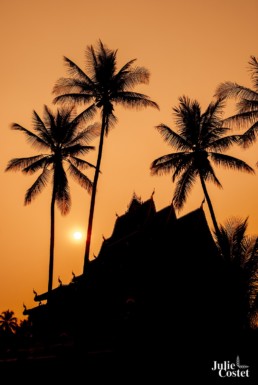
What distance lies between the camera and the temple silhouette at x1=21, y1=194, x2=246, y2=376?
1289 cm

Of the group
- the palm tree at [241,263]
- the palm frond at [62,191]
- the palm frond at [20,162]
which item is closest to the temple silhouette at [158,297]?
the palm tree at [241,263]

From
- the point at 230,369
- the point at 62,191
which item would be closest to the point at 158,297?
the point at 230,369

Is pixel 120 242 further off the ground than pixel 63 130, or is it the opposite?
pixel 63 130

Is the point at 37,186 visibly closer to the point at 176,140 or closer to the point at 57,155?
the point at 57,155

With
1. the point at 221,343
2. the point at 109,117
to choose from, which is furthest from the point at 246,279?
the point at 109,117

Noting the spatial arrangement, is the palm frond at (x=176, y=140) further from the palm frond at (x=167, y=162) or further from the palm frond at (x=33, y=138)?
the palm frond at (x=33, y=138)

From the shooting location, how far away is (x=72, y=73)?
20.3 metres

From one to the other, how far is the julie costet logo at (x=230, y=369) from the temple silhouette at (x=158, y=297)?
421mm

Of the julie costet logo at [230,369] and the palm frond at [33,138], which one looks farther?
the palm frond at [33,138]

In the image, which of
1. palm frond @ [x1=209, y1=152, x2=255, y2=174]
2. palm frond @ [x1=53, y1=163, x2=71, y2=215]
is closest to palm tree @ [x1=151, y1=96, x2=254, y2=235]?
palm frond @ [x1=209, y1=152, x2=255, y2=174]

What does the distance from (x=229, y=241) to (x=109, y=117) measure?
37.2ft

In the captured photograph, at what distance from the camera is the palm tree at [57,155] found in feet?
68.3

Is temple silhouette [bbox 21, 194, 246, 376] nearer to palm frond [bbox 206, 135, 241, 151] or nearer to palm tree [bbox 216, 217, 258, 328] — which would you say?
palm tree [bbox 216, 217, 258, 328]

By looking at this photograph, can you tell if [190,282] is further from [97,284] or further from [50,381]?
[50,381]
